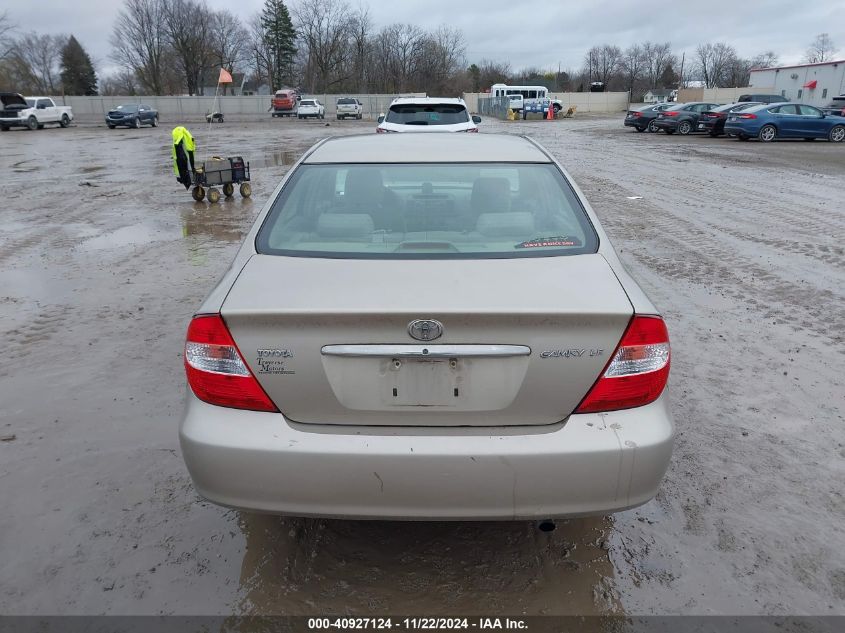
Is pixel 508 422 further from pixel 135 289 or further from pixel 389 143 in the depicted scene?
pixel 135 289

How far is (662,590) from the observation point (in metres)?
2.57

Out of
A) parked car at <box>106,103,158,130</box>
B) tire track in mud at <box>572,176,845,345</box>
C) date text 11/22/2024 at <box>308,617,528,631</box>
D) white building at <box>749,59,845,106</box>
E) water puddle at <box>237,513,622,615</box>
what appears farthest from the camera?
white building at <box>749,59,845,106</box>

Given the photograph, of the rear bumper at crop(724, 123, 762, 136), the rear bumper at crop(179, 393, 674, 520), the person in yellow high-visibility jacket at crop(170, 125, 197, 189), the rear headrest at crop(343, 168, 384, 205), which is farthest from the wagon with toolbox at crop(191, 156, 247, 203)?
the rear bumper at crop(724, 123, 762, 136)

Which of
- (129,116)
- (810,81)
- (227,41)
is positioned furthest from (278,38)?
(810,81)

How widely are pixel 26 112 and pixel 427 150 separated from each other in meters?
43.2

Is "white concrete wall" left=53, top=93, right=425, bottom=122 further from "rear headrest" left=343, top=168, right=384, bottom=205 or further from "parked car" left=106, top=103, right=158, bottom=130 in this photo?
"rear headrest" left=343, top=168, right=384, bottom=205

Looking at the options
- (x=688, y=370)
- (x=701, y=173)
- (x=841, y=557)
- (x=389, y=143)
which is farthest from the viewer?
(x=701, y=173)

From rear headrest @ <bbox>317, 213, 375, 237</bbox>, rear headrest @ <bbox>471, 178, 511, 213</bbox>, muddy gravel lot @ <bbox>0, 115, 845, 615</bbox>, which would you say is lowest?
muddy gravel lot @ <bbox>0, 115, 845, 615</bbox>

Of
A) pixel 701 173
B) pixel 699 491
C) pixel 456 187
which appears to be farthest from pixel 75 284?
pixel 701 173

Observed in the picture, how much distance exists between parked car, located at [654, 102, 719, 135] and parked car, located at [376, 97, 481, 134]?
21715 mm

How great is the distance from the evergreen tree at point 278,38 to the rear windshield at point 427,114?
282 feet

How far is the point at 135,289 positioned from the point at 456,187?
15.0 feet

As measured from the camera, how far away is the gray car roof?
3434mm

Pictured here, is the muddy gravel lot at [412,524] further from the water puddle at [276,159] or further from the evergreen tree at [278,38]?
the evergreen tree at [278,38]
